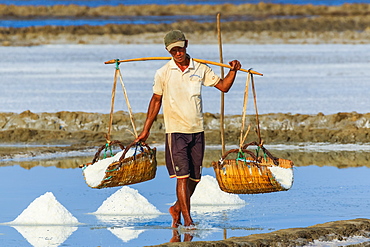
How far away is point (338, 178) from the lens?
8273 millimetres

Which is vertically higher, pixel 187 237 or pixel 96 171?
pixel 96 171

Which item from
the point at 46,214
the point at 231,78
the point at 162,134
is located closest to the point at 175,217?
the point at 46,214

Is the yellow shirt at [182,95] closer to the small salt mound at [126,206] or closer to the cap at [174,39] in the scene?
the cap at [174,39]

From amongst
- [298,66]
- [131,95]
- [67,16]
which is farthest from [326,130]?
[67,16]

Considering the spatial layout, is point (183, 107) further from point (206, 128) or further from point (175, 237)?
point (206, 128)

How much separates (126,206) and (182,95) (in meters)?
1.16

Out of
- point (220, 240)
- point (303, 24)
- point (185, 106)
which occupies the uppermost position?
point (303, 24)

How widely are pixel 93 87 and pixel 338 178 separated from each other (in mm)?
8562

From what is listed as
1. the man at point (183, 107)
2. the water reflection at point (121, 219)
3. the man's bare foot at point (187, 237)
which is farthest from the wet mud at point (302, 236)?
the water reflection at point (121, 219)

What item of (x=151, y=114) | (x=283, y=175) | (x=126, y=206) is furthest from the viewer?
(x=126, y=206)

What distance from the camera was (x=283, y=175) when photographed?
6418 mm

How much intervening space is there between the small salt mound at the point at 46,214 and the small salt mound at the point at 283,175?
1471 mm

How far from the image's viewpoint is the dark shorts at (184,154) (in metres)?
6.14

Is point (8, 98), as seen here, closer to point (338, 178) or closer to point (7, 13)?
point (338, 178)
